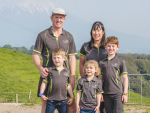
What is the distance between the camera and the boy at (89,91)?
4.12 meters

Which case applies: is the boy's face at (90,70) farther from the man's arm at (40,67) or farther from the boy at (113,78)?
the man's arm at (40,67)

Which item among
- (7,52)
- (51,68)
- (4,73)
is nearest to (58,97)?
(51,68)

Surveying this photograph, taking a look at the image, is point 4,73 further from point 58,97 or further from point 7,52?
point 58,97

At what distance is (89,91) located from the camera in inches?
162

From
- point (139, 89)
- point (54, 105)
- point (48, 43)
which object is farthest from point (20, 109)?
point (139, 89)

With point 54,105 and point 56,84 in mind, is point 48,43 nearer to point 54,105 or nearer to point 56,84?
point 56,84

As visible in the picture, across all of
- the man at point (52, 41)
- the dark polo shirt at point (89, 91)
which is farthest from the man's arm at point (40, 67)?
the dark polo shirt at point (89, 91)

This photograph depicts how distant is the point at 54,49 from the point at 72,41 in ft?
1.62

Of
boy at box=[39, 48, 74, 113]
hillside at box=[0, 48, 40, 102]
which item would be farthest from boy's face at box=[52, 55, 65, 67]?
hillside at box=[0, 48, 40, 102]

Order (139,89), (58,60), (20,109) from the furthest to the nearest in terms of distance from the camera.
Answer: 1. (139,89)
2. (20,109)
3. (58,60)

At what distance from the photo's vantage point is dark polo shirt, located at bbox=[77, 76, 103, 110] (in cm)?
412

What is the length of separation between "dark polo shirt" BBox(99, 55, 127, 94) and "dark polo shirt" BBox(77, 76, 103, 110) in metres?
0.14

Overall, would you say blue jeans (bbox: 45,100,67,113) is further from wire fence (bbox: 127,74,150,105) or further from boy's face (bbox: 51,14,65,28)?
wire fence (bbox: 127,74,150,105)

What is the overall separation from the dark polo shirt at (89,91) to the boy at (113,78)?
16 cm
